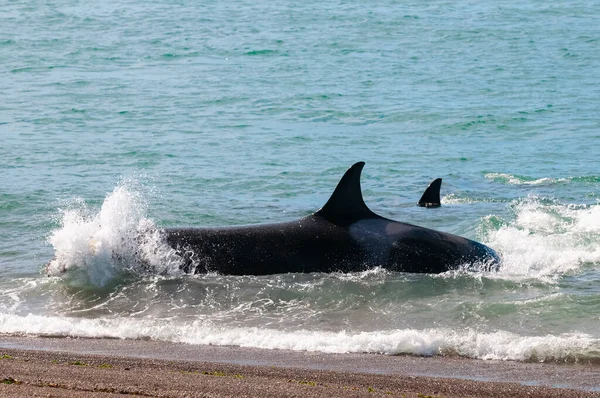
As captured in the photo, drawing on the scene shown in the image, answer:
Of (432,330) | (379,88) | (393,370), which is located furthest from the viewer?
(379,88)

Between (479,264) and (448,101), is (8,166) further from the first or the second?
(448,101)

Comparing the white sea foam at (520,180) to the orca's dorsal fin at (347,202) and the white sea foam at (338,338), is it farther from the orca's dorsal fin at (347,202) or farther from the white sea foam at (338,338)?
the white sea foam at (338,338)

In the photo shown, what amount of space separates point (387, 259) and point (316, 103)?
19460 millimetres

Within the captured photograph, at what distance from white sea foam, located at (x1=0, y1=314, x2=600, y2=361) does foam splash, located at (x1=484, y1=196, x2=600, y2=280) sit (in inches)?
125

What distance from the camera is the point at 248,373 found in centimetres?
847

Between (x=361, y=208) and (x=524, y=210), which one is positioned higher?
(x=361, y=208)

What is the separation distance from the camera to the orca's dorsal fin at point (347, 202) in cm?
1243

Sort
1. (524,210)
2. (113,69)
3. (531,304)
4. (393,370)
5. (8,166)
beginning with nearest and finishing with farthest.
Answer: (393,370) → (531,304) → (524,210) → (8,166) → (113,69)

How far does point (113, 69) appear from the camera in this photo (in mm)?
38625

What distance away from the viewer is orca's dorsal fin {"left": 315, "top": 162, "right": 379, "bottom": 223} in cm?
1243

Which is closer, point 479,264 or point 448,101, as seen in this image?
point 479,264

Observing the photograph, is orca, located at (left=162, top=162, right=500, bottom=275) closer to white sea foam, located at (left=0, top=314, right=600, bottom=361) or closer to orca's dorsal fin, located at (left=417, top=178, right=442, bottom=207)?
white sea foam, located at (left=0, top=314, right=600, bottom=361)

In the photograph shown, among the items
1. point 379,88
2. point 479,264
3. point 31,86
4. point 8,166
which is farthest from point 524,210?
point 31,86

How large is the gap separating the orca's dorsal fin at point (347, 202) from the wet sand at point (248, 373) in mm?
3192
